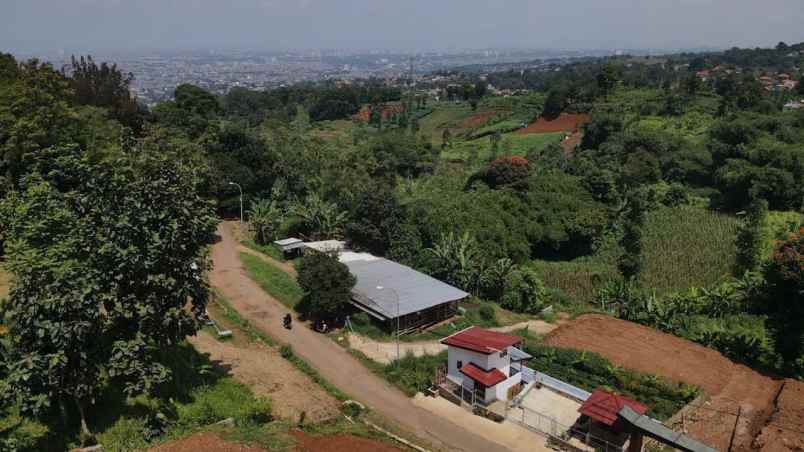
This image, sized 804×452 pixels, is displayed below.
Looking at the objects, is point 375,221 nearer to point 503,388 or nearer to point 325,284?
point 325,284

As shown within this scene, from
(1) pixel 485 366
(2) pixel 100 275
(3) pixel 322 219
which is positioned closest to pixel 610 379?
(1) pixel 485 366

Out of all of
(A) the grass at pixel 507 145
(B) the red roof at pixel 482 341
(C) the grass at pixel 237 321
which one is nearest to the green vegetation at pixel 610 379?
(B) the red roof at pixel 482 341

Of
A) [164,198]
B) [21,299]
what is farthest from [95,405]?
[164,198]

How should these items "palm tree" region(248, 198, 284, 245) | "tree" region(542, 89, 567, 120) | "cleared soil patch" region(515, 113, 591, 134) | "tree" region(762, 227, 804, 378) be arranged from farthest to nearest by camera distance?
"tree" region(542, 89, 567, 120) < "cleared soil patch" region(515, 113, 591, 134) < "palm tree" region(248, 198, 284, 245) < "tree" region(762, 227, 804, 378)

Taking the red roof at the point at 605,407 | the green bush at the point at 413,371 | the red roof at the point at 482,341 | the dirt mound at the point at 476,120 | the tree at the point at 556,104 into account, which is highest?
the tree at the point at 556,104

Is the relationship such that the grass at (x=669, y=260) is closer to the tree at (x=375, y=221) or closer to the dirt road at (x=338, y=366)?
the tree at (x=375, y=221)

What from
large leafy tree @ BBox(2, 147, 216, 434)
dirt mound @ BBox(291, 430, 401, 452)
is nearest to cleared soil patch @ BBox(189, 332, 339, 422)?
dirt mound @ BBox(291, 430, 401, 452)

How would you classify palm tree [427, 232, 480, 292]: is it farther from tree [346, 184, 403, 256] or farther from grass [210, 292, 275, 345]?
grass [210, 292, 275, 345]

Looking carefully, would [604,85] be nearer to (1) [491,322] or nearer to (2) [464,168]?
(2) [464,168]
